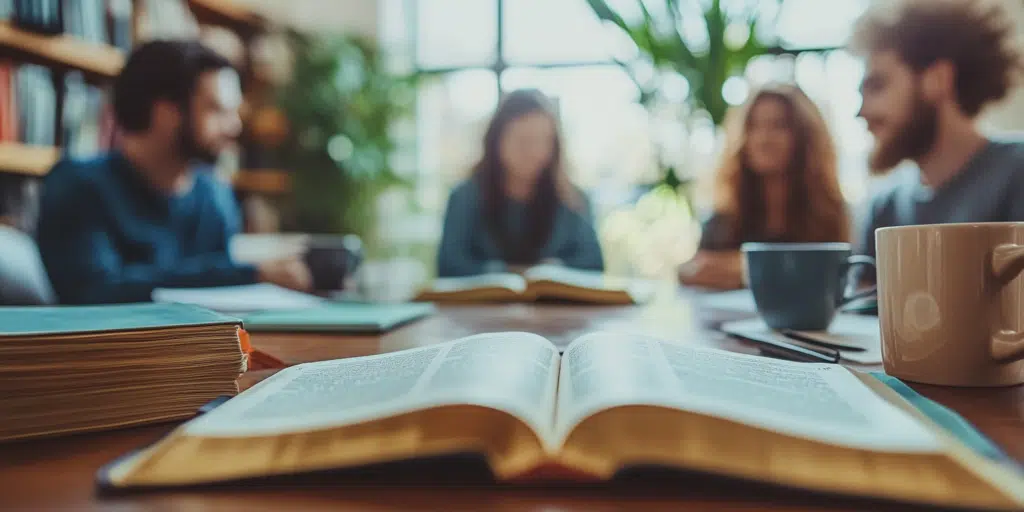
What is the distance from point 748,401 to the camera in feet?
1.07

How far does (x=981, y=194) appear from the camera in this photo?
1541 mm

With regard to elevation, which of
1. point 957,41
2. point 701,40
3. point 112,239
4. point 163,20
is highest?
point 163,20

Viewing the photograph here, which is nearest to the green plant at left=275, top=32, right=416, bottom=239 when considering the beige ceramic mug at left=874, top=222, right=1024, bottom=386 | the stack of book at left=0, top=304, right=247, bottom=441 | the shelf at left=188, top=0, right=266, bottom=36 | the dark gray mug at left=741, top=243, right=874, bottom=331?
the shelf at left=188, top=0, right=266, bottom=36

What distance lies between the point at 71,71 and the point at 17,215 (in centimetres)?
49

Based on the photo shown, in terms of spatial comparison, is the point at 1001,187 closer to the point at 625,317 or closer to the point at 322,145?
the point at 625,317

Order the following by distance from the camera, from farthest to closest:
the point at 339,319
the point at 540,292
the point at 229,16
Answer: the point at 229,16
the point at 540,292
the point at 339,319

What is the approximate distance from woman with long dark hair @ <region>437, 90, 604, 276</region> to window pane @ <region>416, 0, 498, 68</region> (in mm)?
1384

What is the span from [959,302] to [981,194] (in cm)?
139

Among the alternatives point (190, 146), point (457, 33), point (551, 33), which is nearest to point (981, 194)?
point (190, 146)

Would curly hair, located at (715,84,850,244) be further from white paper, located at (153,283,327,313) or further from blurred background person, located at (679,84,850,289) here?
white paper, located at (153,283,327,313)

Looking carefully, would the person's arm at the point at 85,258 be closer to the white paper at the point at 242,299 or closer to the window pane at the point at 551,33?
the white paper at the point at 242,299

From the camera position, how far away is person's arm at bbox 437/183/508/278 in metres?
1.79

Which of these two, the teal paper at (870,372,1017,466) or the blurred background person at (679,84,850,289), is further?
the blurred background person at (679,84,850,289)

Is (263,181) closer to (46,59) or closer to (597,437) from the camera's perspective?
(46,59)
